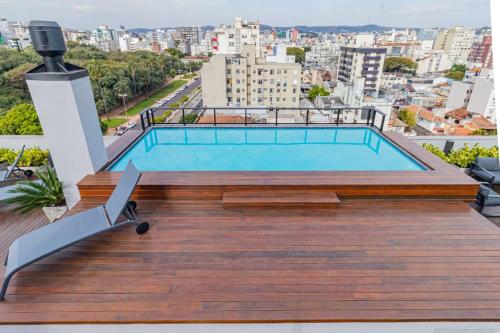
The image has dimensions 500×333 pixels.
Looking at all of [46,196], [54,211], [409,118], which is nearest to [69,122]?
[46,196]

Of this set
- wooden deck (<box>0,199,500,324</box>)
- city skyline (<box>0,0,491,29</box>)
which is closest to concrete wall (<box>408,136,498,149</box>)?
city skyline (<box>0,0,491,29</box>)

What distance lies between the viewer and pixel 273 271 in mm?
2131

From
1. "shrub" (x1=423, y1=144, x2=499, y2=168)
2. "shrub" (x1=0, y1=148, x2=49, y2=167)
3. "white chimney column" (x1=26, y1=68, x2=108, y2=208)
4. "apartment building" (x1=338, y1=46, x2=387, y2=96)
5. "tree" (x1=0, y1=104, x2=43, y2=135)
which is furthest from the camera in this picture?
"apartment building" (x1=338, y1=46, x2=387, y2=96)

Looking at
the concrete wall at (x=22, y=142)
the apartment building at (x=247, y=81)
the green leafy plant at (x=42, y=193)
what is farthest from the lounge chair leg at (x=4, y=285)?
the apartment building at (x=247, y=81)

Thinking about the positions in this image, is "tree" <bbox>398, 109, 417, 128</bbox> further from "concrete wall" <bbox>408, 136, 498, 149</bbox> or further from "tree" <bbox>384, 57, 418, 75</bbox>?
"tree" <bbox>384, 57, 418, 75</bbox>

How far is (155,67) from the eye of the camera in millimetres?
39688

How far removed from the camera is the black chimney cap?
257 centimetres

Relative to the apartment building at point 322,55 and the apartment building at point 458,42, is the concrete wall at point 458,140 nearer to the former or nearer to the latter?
the apartment building at point 322,55

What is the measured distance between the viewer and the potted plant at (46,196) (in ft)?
11.7

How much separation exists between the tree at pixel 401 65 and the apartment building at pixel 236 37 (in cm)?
3780

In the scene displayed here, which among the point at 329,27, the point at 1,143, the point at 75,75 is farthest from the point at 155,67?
the point at 329,27

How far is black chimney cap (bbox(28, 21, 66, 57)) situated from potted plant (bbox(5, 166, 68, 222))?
1.63m

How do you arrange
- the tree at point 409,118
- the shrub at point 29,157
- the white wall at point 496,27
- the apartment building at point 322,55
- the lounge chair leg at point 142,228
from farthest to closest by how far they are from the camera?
the apartment building at point 322,55 → the tree at point 409,118 → the shrub at point 29,157 → the lounge chair leg at point 142,228 → the white wall at point 496,27

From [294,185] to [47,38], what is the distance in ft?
10.4
